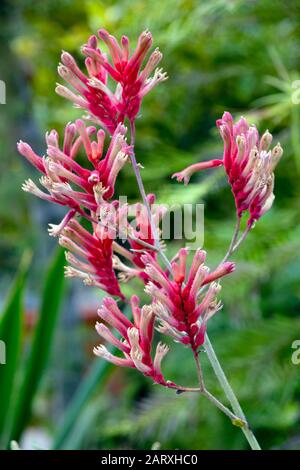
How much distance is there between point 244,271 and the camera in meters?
1.06

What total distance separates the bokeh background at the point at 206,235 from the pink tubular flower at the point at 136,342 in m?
0.38

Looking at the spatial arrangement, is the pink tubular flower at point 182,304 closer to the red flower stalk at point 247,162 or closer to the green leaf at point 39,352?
the red flower stalk at point 247,162

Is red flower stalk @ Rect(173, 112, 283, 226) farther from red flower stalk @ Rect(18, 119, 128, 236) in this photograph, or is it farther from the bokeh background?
the bokeh background

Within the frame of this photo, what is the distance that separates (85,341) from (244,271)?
959 mm

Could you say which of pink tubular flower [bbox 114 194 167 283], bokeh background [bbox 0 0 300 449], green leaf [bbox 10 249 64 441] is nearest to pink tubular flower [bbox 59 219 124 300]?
pink tubular flower [bbox 114 194 167 283]

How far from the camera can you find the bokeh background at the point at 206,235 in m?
0.91

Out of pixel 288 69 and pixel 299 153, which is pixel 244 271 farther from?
pixel 288 69

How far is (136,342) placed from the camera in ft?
1.17

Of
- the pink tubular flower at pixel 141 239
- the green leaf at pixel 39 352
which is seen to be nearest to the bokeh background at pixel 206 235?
the green leaf at pixel 39 352

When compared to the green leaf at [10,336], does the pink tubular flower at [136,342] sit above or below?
above

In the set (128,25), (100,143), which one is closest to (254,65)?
(128,25)

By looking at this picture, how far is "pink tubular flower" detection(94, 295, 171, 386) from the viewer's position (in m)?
0.36

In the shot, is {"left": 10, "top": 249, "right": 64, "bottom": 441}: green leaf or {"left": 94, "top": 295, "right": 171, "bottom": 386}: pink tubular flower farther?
{"left": 10, "top": 249, "right": 64, "bottom": 441}: green leaf

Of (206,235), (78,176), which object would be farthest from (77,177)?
(206,235)
